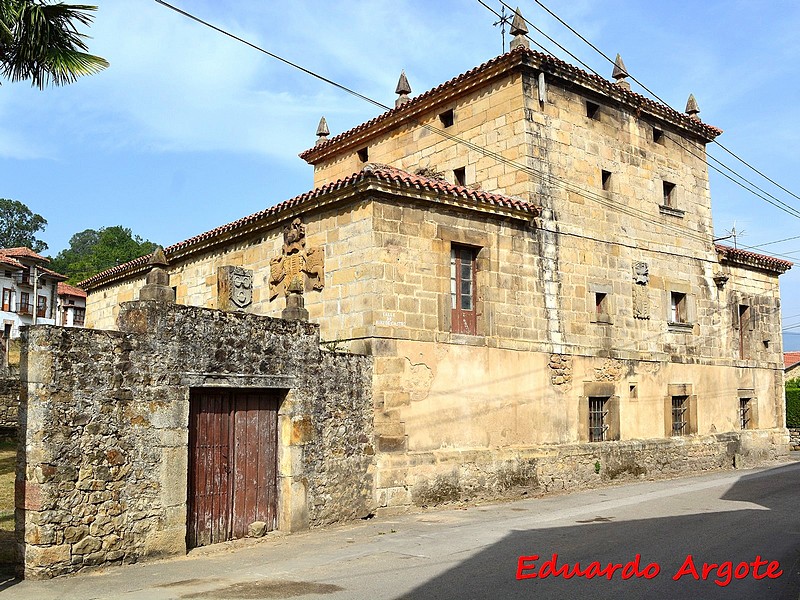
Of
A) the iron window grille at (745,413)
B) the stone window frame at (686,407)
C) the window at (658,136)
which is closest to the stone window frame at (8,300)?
the window at (658,136)

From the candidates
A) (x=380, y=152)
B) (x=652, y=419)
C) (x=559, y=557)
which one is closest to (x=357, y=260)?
(x=559, y=557)

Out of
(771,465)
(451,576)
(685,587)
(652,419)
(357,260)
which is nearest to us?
(685,587)

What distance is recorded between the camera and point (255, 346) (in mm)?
10625

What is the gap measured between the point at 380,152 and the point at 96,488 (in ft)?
43.7

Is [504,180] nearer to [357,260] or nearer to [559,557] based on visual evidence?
[357,260]

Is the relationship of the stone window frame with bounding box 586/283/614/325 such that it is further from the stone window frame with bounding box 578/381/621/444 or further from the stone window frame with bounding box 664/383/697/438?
the stone window frame with bounding box 664/383/697/438

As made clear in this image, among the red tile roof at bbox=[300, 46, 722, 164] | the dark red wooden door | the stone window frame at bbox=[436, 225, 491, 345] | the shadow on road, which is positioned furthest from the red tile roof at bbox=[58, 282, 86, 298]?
the shadow on road

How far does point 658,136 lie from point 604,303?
5.71m

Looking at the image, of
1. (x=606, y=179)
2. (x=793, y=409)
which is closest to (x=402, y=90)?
(x=606, y=179)

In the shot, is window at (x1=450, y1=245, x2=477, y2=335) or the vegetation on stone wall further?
the vegetation on stone wall

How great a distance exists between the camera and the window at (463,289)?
14328 mm

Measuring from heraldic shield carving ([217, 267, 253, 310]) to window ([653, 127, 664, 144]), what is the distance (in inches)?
489

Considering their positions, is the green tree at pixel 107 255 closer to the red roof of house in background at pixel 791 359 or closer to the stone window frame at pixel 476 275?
the red roof of house in background at pixel 791 359

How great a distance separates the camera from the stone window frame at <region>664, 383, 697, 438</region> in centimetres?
1889
